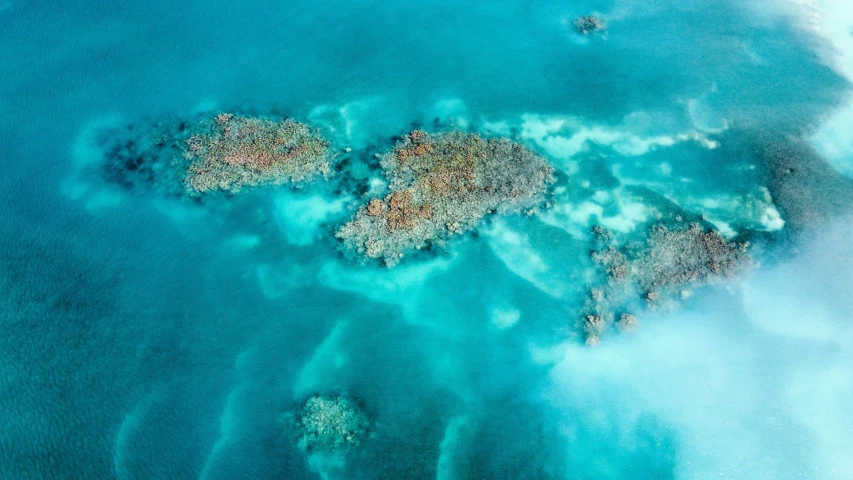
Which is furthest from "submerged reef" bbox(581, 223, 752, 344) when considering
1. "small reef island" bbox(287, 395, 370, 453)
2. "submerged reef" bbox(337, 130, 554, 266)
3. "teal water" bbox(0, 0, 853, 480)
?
"small reef island" bbox(287, 395, 370, 453)

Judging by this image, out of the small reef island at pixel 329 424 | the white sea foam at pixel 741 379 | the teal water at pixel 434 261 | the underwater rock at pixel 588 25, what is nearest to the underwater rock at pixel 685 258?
the teal water at pixel 434 261

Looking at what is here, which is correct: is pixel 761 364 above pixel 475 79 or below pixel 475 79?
below

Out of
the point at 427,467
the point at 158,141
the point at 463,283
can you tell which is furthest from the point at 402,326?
the point at 158,141

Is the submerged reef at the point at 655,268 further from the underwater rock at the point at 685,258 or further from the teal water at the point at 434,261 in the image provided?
the teal water at the point at 434,261

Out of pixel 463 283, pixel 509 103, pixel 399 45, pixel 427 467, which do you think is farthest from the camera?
pixel 399 45

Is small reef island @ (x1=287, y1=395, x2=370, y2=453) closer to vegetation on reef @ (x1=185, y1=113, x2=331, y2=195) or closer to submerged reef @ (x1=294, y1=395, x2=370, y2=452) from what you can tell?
submerged reef @ (x1=294, y1=395, x2=370, y2=452)

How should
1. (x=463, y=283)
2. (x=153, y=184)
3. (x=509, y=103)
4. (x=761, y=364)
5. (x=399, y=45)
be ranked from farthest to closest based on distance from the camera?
1. (x=399, y=45)
2. (x=509, y=103)
3. (x=153, y=184)
4. (x=463, y=283)
5. (x=761, y=364)

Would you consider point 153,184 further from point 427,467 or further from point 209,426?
point 427,467

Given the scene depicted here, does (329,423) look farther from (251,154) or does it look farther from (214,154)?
(214,154)
